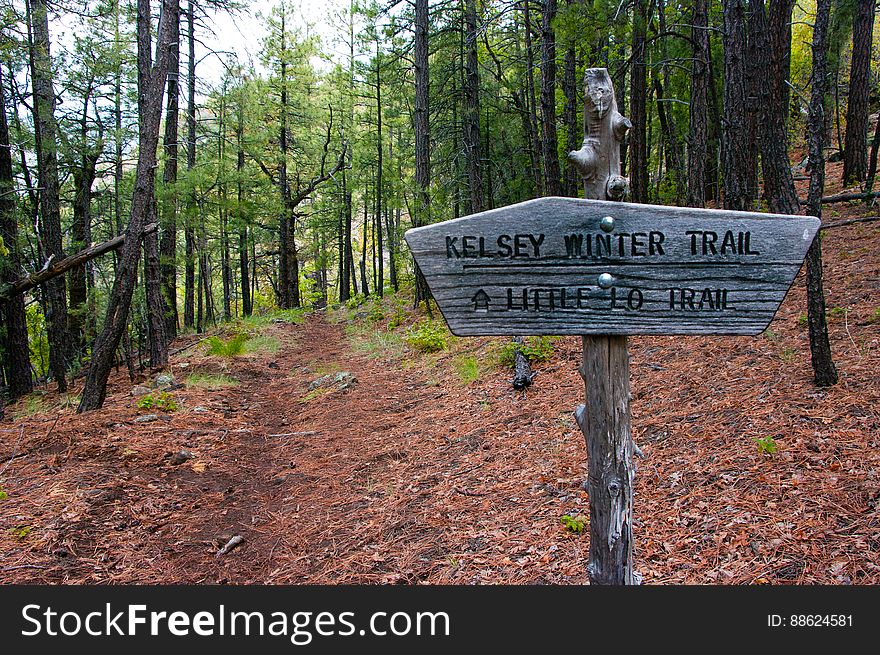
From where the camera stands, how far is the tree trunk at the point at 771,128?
177 inches

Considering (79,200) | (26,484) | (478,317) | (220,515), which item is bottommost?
(220,515)

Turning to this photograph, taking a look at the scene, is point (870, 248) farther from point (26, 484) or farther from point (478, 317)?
point (26, 484)

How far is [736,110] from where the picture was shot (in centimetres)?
805

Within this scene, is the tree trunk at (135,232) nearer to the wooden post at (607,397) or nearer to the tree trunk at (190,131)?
the tree trunk at (190,131)

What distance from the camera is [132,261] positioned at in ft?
23.1

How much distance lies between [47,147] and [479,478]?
11204mm

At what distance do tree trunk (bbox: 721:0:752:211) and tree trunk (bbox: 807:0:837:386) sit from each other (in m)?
3.34

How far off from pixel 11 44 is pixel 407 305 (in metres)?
10.4

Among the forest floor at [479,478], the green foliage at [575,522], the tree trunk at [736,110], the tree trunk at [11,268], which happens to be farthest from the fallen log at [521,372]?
the tree trunk at [11,268]

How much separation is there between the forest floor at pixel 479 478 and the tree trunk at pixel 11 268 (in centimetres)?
437

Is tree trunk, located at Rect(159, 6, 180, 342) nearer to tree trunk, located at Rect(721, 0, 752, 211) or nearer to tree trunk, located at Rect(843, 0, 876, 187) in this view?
tree trunk, located at Rect(721, 0, 752, 211)

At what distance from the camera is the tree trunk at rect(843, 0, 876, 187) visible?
34.2 feet

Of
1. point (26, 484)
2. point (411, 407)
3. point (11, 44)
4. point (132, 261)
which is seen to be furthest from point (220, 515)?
point (11, 44)

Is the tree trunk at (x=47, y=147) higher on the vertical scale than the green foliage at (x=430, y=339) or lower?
higher
